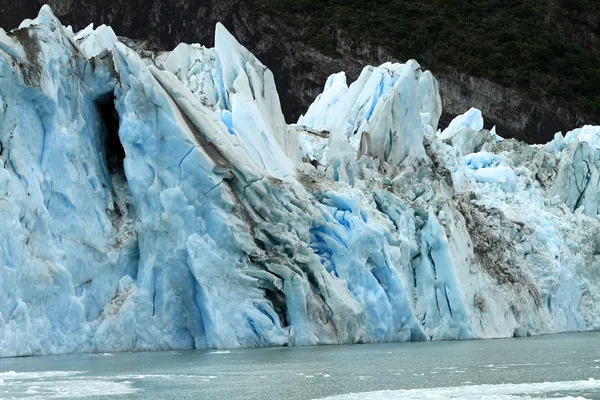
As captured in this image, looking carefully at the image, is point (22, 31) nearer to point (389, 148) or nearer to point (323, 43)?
point (389, 148)

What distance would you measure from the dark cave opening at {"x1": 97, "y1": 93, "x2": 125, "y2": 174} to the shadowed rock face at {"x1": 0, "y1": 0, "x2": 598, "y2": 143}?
2363 cm

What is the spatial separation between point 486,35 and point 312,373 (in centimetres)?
3702

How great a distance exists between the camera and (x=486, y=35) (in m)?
48.8

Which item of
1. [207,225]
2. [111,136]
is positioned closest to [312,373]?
[207,225]

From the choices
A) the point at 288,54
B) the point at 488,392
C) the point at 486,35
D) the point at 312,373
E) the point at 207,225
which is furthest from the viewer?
the point at 486,35

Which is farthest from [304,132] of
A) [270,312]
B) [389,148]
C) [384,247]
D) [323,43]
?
[323,43]

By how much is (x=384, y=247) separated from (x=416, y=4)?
31.4 metres

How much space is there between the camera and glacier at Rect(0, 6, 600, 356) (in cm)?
1753

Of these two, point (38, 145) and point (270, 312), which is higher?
point (38, 145)

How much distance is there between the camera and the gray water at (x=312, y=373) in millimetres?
11680

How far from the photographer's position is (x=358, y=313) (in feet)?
62.6

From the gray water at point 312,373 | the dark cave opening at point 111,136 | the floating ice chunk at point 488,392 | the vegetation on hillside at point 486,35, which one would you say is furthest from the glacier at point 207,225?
the vegetation on hillside at point 486,35

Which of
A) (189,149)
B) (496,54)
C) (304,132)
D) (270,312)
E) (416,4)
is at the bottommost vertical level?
(270,312)

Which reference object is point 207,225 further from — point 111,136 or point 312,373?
point 312,373
